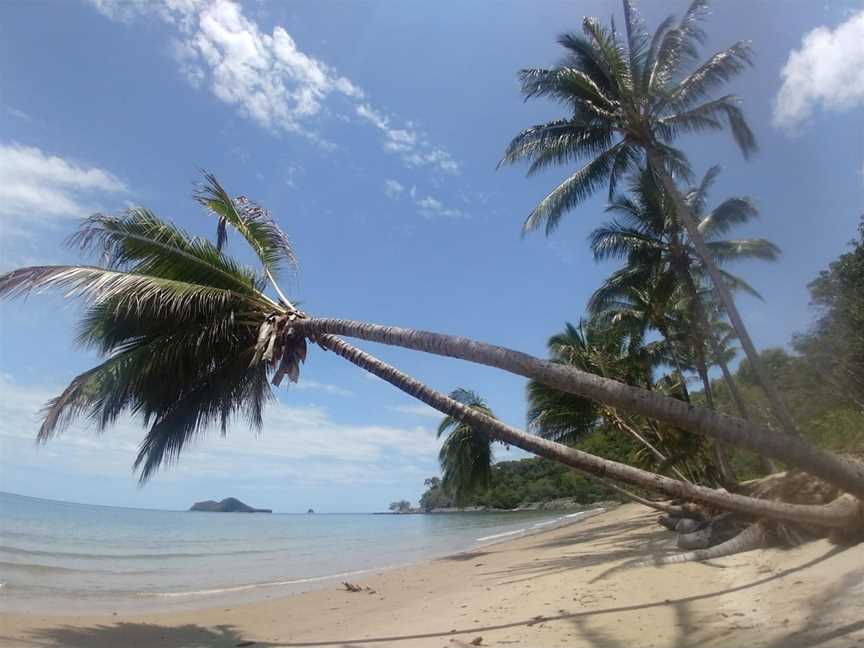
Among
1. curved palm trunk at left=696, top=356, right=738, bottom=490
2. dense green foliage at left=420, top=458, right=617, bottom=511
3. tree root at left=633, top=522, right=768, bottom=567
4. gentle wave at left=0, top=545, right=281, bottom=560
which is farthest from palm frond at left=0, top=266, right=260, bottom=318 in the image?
dense green foliage at left=420, top=458, right=617, bottom=511

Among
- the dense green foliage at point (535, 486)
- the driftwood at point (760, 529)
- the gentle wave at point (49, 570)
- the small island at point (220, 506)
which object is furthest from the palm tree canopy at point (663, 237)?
the small island at point (220, 506)

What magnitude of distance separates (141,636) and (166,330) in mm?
4363

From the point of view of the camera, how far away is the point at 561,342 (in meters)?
20.6

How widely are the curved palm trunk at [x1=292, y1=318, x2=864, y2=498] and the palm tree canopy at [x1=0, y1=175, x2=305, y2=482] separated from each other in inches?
130

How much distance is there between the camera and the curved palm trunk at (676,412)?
16.5ft

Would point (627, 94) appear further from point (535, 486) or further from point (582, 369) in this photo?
point (535, 486)

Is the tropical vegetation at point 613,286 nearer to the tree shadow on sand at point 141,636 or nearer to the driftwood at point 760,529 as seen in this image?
the driftwood at point 760,529

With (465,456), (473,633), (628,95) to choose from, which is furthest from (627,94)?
(465,456)

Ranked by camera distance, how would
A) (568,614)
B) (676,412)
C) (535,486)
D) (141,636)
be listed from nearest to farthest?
(676,412) < (568,614) < (141,636) < (535,486)

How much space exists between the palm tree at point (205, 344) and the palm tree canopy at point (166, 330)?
0.05 ft

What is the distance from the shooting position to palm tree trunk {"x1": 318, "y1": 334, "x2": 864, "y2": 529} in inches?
259

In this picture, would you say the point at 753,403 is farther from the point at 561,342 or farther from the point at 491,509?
the point at 491,509

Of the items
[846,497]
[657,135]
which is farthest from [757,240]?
[846,497]

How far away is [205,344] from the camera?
27.4 feet
